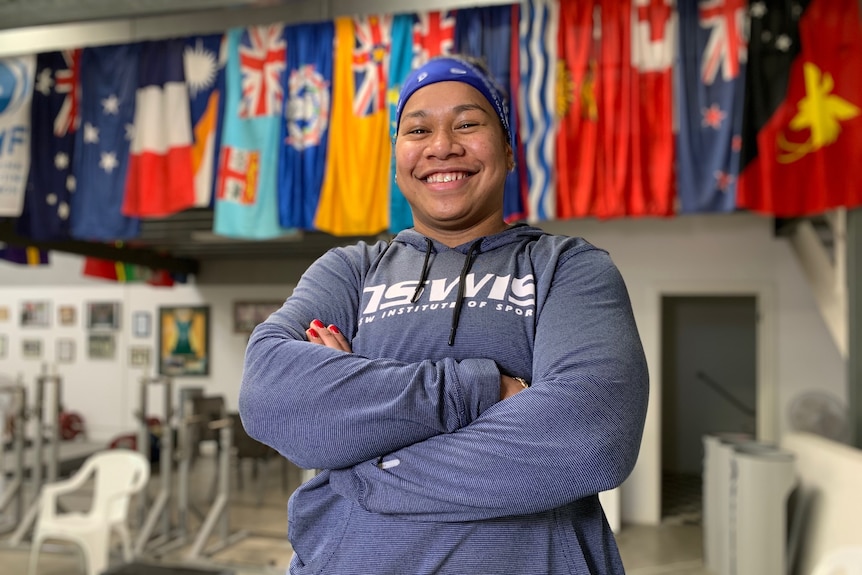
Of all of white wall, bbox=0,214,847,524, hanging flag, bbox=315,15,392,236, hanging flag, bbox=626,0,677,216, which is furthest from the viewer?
white wall, bbox=0,214,847,524

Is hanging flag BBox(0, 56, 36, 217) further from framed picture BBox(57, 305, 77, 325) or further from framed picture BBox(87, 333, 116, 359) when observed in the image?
framed picture BBox(57, 305, 77, 325)

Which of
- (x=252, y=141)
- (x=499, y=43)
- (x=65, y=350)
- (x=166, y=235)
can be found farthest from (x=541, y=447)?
(x=65, y=350)

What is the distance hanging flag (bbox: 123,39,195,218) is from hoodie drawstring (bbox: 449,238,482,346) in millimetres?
3846

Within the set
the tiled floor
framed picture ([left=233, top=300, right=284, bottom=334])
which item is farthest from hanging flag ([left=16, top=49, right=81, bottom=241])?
framed picture ([left=233, top=300, right=284, bottom=334])

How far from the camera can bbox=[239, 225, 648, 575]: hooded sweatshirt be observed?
0.92 metres

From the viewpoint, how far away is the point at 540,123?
161 inches

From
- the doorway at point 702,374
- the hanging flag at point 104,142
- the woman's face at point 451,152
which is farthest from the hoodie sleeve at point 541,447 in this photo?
the doorway at point 702,374

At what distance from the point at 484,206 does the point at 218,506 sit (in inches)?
202

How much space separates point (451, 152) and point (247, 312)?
10.3m

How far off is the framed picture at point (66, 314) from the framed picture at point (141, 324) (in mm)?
1050

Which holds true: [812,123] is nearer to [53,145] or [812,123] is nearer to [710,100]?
[710,100]

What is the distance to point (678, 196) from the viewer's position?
394 cm

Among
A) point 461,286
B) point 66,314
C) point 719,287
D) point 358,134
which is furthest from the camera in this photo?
point 66,314

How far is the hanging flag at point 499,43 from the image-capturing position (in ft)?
13.4
